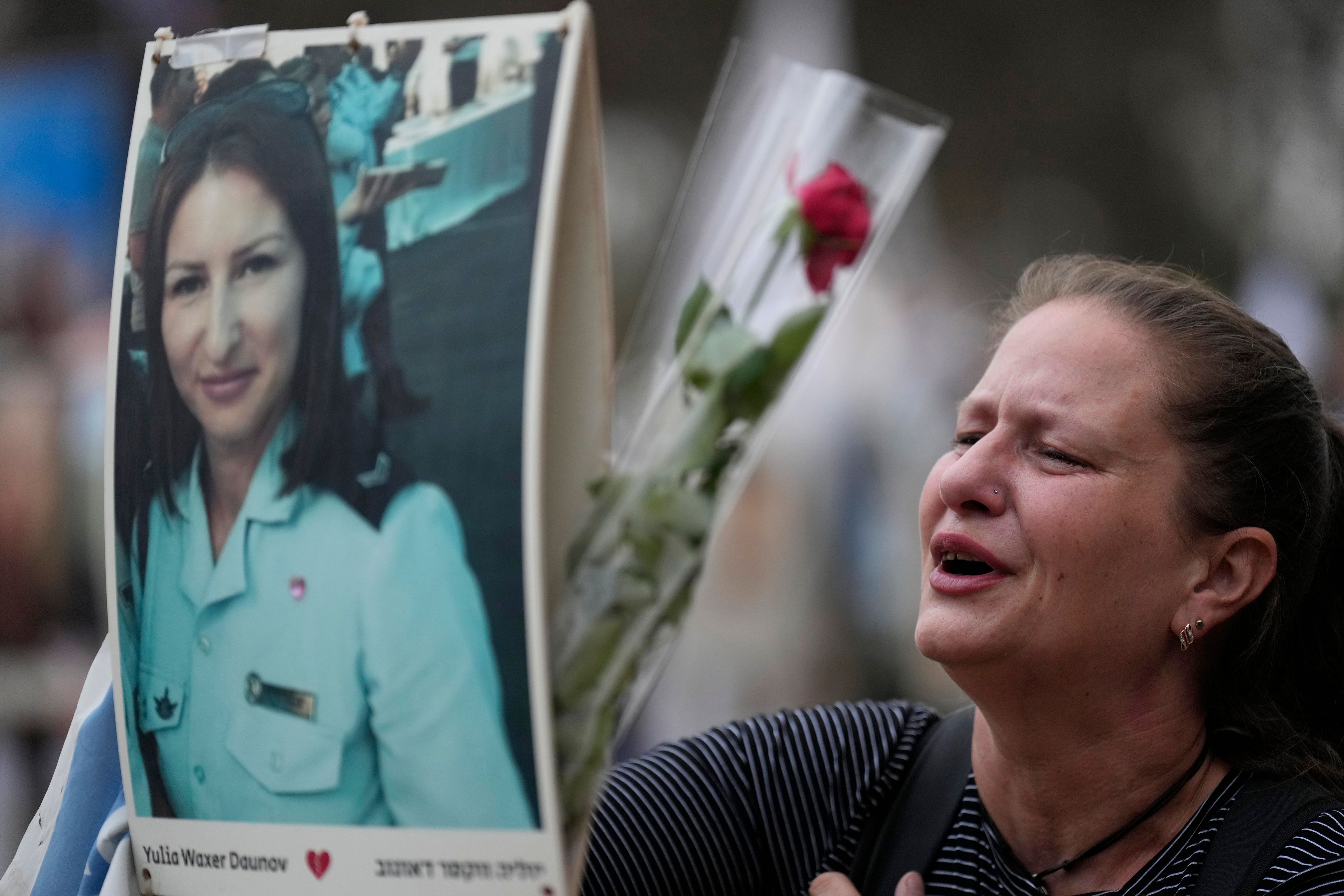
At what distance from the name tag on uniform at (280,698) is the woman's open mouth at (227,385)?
21cm

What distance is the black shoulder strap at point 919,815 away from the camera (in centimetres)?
145

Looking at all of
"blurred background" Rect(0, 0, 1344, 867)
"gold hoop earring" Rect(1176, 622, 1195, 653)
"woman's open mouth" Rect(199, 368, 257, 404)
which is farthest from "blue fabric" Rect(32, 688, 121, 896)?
"blurred background" Rect(0, 0, 1344, 867)

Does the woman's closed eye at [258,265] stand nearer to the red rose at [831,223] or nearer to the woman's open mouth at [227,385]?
the woman's open mouth at [227,385]

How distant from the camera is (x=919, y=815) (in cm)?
150

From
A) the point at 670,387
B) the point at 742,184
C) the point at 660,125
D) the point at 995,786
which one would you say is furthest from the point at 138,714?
the point at 660,125

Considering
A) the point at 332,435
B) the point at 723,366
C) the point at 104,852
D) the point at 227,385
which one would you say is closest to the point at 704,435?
the point at 723,366

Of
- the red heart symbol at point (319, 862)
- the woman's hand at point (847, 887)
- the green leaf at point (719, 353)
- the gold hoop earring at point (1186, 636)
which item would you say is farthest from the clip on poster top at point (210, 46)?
the gold hoop earring at point (1186, 636)

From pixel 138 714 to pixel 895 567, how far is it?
11.4 feet

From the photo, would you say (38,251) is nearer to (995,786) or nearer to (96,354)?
(96,354)

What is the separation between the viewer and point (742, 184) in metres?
0.86

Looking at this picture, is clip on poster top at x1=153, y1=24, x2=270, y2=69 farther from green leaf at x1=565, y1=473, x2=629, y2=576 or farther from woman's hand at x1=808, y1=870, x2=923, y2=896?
woman's hand at x1=808, y1=870, x2=923, y2=896

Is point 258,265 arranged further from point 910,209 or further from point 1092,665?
point 910,209

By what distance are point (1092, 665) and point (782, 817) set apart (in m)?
0.43

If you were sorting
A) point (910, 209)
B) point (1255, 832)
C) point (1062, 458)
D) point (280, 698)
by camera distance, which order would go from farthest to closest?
point (910, 209) → point (1062, 458) → point (1255, 832) → point (280, 698)
